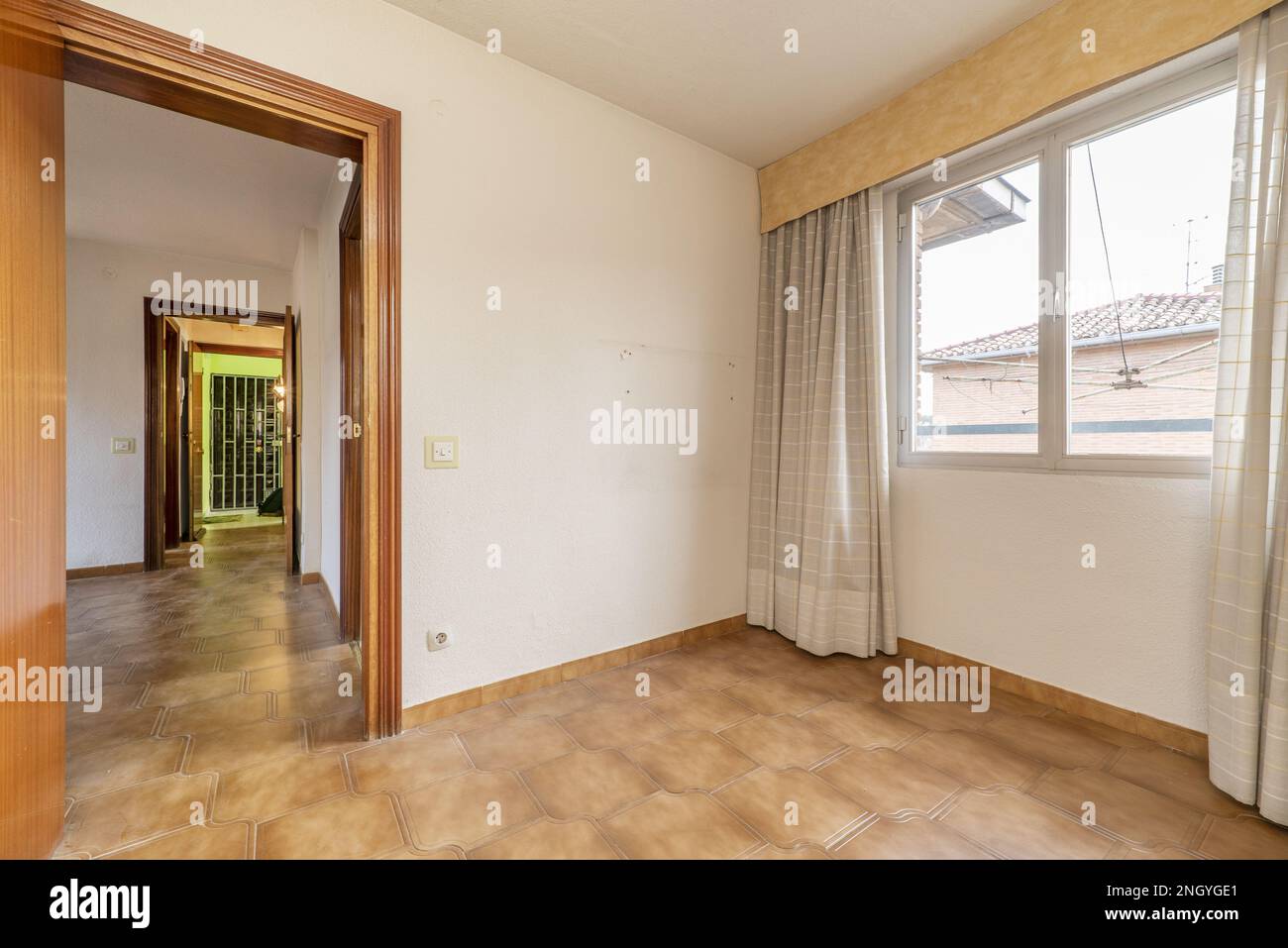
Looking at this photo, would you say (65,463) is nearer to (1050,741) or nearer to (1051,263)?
(1050,741)

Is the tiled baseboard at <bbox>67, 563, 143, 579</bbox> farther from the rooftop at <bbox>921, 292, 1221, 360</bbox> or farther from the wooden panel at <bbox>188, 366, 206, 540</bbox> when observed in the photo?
the rooftop at <bbox>921, 292, 1221, 360</bbox>

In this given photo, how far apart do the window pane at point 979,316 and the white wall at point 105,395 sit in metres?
5.72

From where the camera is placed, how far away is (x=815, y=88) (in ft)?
7.77

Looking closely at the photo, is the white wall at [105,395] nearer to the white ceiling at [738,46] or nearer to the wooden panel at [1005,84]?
the white ceiling at [738,46]

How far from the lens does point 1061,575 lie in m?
2.11

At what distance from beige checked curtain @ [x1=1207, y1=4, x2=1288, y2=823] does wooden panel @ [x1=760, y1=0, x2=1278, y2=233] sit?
186 mm

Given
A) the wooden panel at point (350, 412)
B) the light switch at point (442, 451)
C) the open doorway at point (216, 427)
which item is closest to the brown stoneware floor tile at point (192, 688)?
the wooden panel at point (350, 412)

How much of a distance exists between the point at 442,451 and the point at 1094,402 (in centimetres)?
249

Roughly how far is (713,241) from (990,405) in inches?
62.1

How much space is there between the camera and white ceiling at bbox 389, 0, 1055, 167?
1.94 m

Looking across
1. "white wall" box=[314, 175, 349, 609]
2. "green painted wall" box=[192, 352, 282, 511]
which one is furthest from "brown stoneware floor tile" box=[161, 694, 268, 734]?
"green painted wall" box=[192, 352, 282, 511]

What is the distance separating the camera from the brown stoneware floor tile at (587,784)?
Result: 5.12ft

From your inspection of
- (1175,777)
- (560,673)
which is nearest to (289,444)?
(560,673)
